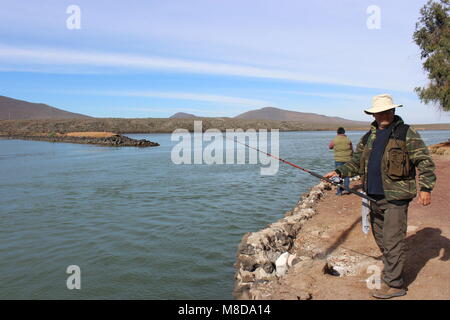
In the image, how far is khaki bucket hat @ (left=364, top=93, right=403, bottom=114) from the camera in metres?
4.29

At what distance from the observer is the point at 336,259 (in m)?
5.98

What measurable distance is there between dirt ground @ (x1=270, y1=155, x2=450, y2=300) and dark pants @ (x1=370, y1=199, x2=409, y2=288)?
1.02 feet

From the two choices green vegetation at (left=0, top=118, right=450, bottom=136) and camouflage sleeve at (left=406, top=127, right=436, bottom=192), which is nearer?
camouflage sleeve at (left=406, top=127, right=436, bottom=192)

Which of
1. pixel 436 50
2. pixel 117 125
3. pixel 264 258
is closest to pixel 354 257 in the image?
pixel 264 258

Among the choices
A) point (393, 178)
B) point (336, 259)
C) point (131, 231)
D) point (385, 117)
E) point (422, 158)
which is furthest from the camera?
point (131, 231)

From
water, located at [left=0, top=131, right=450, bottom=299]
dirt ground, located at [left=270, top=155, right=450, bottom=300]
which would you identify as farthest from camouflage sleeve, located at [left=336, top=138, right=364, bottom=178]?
water, located at [left=0, top=131, right=450, bottom=299]

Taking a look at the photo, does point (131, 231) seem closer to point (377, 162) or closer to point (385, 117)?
point (377, 162)

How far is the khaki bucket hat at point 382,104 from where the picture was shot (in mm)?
4287

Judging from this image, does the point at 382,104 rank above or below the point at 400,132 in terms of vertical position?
above

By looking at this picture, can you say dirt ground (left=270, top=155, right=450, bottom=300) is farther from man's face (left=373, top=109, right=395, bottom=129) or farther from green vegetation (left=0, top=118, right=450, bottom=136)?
green vegetation (left=0, top=118, right=450, bottom=136)

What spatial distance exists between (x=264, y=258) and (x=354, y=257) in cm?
156

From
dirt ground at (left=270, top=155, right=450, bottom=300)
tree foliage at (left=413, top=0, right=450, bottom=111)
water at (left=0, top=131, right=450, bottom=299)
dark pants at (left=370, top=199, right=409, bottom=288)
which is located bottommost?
water at (left=0, top=131, right=450, bottom=299)
